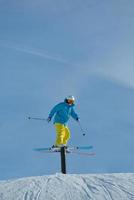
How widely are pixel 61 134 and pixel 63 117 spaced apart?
602 millimetres

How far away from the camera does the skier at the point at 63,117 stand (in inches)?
621

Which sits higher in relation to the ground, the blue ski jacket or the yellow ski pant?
the blue ski jacket

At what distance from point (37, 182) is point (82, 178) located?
968 millimetres

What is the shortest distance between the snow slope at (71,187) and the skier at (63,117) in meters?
3.96

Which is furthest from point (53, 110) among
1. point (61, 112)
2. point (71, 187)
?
point (71, 187)

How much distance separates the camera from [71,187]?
425 inches

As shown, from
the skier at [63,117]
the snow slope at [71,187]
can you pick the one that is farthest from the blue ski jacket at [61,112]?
the snow slope at [71,187]

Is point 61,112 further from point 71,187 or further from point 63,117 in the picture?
point 71,187

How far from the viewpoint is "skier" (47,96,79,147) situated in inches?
621

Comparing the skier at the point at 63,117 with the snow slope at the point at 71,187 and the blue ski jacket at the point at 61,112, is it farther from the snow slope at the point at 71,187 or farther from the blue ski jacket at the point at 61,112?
the snow slope at the point at 71,187

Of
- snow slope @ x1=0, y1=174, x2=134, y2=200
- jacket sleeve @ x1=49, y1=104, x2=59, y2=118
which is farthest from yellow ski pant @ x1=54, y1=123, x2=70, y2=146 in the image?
snow slope @ x1=0, y1=174, x2=134, y2=200

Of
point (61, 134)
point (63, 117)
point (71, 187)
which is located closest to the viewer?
point (71, 187)

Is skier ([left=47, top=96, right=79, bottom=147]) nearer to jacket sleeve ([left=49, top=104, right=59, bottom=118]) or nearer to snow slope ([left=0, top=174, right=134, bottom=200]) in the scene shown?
jacket sleeve ([left=49, top=104, right=59, bottom=118])

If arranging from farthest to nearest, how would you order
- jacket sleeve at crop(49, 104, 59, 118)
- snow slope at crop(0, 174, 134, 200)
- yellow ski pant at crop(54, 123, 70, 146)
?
jacket sleeve at crop(49, 104, 59, 118)
yellow ski pant at crop(54, 123, 70, 146)
snow slope at crop(0, 174, 134, 200)
